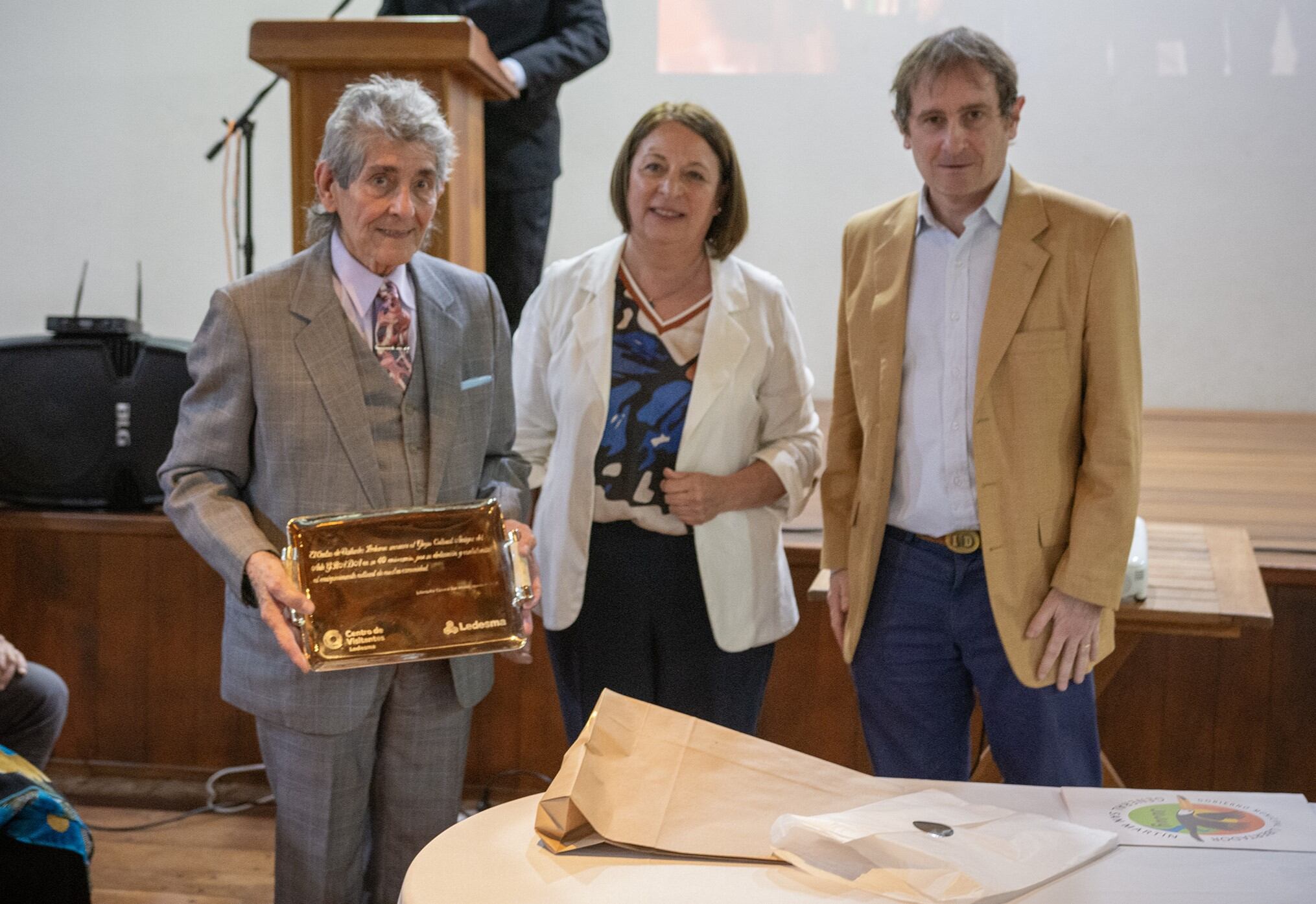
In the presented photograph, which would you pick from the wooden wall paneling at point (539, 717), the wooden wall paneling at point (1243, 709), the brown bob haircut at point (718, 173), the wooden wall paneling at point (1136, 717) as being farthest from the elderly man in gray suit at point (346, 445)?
the wooden wall paneling at point (1243, 709)

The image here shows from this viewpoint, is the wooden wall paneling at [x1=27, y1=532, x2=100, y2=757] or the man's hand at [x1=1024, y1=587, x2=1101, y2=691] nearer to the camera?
the man's hand at [x1=1024, y1=587, x2=1101, y2=691]

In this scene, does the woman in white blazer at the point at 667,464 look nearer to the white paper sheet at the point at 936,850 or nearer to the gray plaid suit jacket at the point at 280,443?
the gray plaid suit jacket at the point at 280,443

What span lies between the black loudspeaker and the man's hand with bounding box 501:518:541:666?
170cm

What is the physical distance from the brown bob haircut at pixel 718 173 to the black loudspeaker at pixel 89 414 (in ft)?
4.92

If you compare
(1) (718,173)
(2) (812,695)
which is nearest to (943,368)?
(1) (718,173)

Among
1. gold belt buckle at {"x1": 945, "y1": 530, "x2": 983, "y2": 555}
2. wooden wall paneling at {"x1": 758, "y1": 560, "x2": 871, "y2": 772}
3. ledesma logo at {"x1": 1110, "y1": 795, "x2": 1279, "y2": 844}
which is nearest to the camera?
ledesma logo at {"x1": 1110, "y1": 795, "x2": 1279, "y2": 844}

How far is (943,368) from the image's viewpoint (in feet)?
6.02

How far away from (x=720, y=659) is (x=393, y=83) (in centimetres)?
104

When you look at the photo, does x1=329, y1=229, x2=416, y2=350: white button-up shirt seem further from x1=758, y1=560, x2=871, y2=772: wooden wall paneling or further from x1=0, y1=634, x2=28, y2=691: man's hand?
x1=758, y1=560, x2=871, y2=772: wooden wall paneling

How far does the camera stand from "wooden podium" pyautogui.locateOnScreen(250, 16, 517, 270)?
2514 mm

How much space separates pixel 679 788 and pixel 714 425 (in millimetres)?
987

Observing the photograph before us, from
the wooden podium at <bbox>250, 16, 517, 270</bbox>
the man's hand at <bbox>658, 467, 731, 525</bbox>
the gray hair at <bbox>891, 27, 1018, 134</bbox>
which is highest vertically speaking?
the wooden podium at <bbox>250, 16, 517, 270</bbox>

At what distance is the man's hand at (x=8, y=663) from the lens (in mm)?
2279

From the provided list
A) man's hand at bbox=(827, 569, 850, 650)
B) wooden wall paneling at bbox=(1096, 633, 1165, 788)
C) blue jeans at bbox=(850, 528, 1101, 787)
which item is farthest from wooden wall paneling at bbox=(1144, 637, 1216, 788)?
man's hand at bbox=(827, 569, 850, 650)
